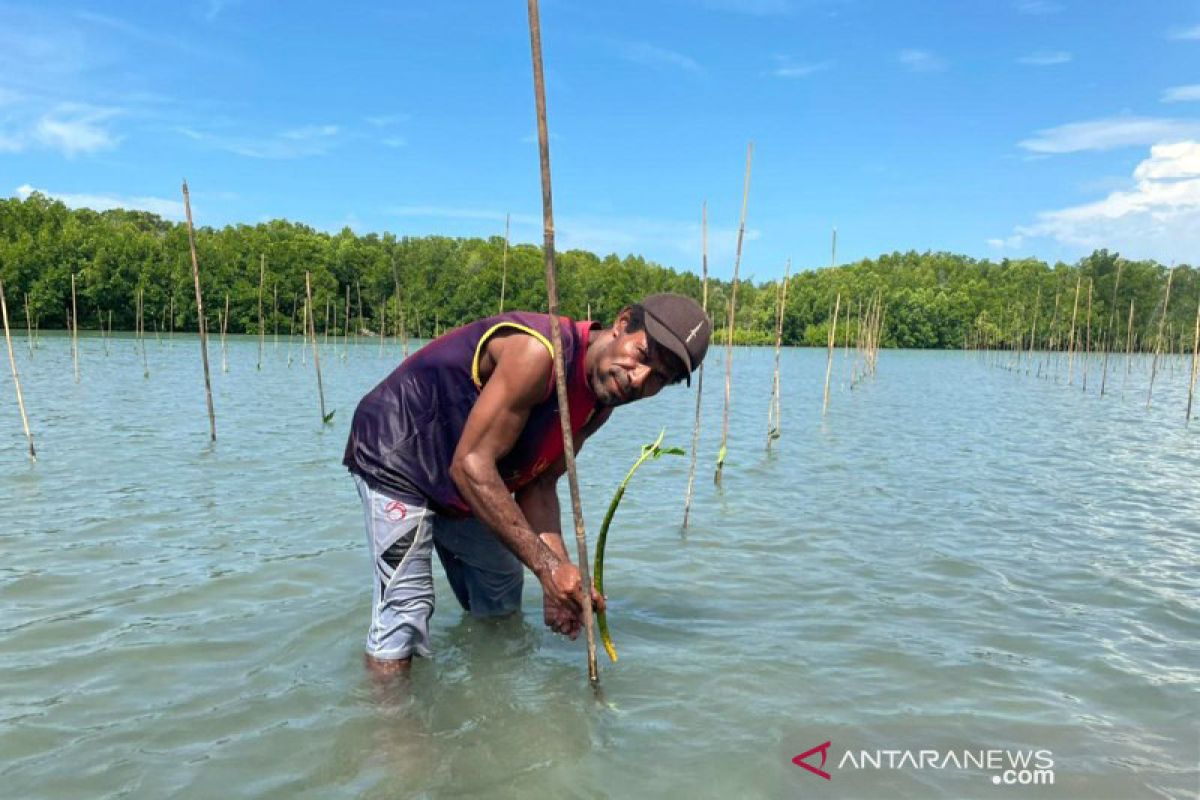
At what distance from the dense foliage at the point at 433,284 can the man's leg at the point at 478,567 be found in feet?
135

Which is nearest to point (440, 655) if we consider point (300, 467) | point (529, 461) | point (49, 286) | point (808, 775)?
point (529, 461)

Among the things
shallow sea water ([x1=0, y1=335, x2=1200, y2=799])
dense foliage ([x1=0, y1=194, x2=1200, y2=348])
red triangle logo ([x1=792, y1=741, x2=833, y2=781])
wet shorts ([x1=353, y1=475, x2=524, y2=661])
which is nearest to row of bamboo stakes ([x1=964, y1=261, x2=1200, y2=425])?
dense foliage ([x1=0, y1=194, x2=1200, y2=348])

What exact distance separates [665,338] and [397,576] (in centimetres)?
141

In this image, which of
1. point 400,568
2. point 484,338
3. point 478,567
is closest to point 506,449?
point 484,338

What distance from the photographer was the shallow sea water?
110 inches

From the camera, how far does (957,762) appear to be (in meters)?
2.93

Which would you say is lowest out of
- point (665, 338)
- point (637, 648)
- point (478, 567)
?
point (637, 648)

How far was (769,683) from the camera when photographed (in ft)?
11.7

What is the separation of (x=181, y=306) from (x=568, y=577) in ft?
238

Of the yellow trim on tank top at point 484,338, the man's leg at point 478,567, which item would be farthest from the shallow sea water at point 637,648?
the yellow trim on tank top at point 484,338

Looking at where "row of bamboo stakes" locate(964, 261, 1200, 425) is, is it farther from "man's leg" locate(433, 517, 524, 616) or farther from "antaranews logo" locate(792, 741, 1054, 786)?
"man's leg" locate(433, 517, 524, 616)

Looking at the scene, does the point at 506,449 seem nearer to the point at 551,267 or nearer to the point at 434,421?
the point at 434,421

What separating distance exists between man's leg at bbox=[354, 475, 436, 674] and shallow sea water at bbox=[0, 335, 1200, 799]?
0.17m

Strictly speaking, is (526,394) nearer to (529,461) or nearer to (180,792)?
(529,461)
